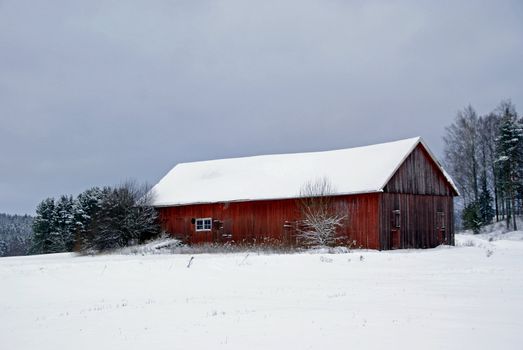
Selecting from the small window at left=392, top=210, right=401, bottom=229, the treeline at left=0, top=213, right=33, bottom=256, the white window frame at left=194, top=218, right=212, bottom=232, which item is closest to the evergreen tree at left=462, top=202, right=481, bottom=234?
the small window at left=392, top=210, right=401, bottom=229

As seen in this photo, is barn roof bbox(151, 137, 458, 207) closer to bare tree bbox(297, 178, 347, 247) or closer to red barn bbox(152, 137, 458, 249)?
red barn bbox(152, 137, 458, 249)

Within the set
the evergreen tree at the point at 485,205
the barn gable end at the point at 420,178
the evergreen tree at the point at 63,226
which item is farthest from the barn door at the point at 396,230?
the evergreen tree at the point at 63,226

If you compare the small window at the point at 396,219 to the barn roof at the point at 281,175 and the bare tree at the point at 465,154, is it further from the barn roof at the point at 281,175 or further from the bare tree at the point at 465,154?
the bare tree at the point at 465,154

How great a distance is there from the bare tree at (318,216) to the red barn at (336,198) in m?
0.39

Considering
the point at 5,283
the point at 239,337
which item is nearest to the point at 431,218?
the point at 5,283

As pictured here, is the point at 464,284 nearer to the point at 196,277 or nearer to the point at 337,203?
the point at 196,277

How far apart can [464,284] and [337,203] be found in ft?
52.9

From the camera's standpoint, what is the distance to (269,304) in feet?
42.0

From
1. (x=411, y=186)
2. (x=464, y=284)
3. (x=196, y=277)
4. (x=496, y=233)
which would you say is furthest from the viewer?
(x=496, y=233)

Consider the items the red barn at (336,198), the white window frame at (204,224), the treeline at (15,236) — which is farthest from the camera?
the treeline at (15,236)

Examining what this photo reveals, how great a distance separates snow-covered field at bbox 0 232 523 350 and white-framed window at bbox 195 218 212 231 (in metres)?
13.2

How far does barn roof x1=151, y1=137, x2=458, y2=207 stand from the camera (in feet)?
102

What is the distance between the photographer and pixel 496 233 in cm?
5031

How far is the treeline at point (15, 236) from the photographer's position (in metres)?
77.9
